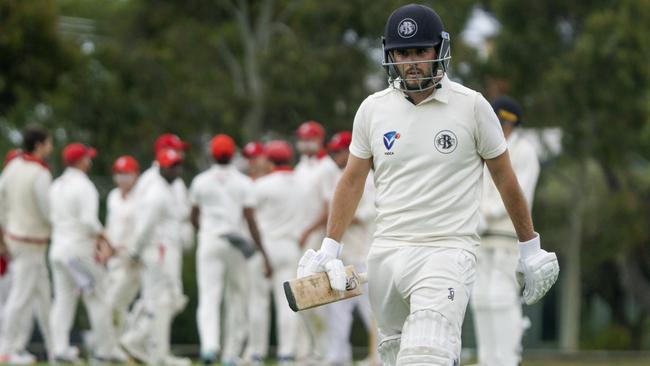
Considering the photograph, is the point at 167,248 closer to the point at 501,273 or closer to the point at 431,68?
the point at 501,273

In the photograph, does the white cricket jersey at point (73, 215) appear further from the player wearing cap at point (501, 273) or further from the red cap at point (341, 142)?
the player wearing cap at point (501, 273)

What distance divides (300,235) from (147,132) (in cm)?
1971

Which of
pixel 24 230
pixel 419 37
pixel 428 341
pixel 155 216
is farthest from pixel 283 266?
pixel 428 341

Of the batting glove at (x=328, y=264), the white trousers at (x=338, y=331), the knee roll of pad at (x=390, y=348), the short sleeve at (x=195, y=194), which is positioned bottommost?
the white trousers at (x=338, y=331)

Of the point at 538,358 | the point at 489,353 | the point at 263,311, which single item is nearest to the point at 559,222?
the point at 538,358

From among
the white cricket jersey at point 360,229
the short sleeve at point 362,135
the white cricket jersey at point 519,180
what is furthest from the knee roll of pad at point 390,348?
the white cricket jersey at point 360,229

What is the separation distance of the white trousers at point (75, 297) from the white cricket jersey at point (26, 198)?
1.92 feet

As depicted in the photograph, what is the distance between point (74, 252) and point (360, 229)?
3.07m

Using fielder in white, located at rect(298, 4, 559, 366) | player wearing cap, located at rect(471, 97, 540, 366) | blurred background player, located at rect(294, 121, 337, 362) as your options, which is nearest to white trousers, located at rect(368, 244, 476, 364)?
fielder in white, located at rect(298, 4, 559, 366)

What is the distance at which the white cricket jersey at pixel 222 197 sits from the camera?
1580cm

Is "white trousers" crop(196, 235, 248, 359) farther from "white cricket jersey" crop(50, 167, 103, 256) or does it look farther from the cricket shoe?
the cricket shoe

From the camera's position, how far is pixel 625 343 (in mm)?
35938

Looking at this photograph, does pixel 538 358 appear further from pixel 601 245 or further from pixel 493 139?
pixel 493 139

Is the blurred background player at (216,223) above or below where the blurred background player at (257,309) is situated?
above
